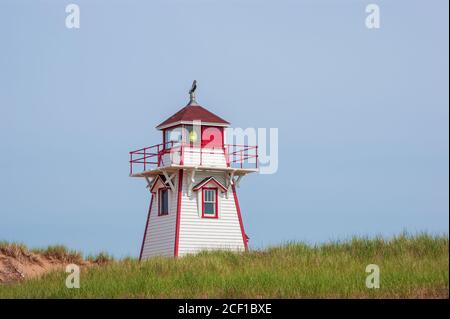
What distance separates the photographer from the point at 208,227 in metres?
40.3

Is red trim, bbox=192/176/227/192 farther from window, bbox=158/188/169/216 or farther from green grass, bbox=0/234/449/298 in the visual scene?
green grass, bbox=0/234/449/298

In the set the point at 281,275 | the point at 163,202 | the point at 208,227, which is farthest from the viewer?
the point at 163,202

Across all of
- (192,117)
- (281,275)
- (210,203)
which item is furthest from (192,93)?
(281,275)

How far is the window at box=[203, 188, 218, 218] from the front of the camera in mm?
40612

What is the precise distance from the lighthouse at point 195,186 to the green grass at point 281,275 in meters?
3.22

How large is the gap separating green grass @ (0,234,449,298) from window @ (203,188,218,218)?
12.7 ft

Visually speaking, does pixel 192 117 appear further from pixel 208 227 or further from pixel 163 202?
pixel 208 227

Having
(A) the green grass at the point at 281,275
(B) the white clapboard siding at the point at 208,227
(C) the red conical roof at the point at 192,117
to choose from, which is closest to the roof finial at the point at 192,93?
(C) the red conical roof at the point at 192,117

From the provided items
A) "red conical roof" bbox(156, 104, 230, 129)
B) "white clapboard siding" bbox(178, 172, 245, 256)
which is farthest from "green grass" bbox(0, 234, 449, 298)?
"red conical roof" bbox(156, 104, 230, 129)

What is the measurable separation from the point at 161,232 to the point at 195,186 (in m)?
2.50
